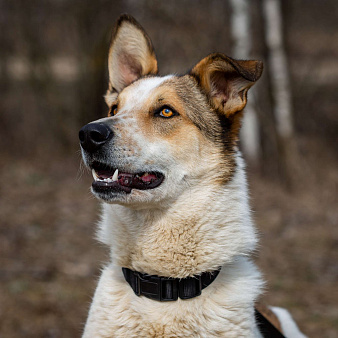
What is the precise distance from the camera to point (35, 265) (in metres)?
5.92

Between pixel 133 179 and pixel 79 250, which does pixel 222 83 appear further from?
pixel 79 250

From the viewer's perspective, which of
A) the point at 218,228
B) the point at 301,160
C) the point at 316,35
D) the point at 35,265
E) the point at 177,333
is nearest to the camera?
the point at 177,333

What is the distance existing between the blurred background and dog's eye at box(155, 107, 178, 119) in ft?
5.84

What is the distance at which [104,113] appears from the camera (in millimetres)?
11961

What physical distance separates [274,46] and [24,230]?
6.20m

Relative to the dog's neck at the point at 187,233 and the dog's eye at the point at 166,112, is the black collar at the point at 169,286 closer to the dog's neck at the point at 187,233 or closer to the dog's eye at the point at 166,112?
the dog's neck at the point at 187,233

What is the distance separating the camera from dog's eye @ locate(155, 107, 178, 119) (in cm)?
298

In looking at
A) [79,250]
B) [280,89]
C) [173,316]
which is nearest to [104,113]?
[280,89]

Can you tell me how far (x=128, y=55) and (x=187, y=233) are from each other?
1.62 metres

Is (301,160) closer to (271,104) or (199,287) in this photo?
(271,104)

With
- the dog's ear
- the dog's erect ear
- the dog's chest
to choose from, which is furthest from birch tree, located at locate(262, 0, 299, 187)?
the dog's chest

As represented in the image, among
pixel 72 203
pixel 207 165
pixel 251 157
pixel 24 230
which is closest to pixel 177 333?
pixel 207 165

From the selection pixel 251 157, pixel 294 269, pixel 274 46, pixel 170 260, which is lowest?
pixel 294 269

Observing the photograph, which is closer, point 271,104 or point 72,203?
point 72,203
